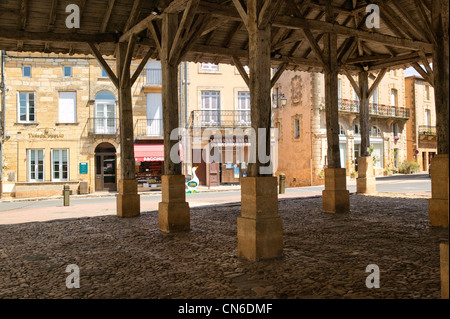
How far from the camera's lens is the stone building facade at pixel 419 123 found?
33.6 m

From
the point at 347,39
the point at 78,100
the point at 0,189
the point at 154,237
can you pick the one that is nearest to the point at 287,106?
the point at 78,100

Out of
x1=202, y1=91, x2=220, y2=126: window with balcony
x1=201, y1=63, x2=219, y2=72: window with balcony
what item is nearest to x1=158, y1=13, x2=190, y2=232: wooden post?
x1=202, y1=91, x2=220, y2=126: window with balcony

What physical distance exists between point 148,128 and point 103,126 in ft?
7.60

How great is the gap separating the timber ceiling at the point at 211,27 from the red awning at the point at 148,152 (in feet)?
36.4

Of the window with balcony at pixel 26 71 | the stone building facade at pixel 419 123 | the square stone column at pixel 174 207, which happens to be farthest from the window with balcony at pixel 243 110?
the square stone column at pixel 174 207

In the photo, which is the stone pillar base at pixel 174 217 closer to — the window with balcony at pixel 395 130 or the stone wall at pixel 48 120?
the stone wall at pixel 48 120

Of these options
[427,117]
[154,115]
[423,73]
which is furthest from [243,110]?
[427,117]

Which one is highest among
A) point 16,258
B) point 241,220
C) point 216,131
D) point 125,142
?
point 216,131

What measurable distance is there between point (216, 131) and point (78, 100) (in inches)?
300

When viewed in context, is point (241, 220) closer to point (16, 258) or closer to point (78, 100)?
point (16, 258)

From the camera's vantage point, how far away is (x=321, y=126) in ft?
83.4

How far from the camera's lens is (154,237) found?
21.8ft

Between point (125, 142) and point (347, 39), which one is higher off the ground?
point (347, 39)

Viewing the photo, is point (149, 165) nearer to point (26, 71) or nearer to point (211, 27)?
point (26, 71)
